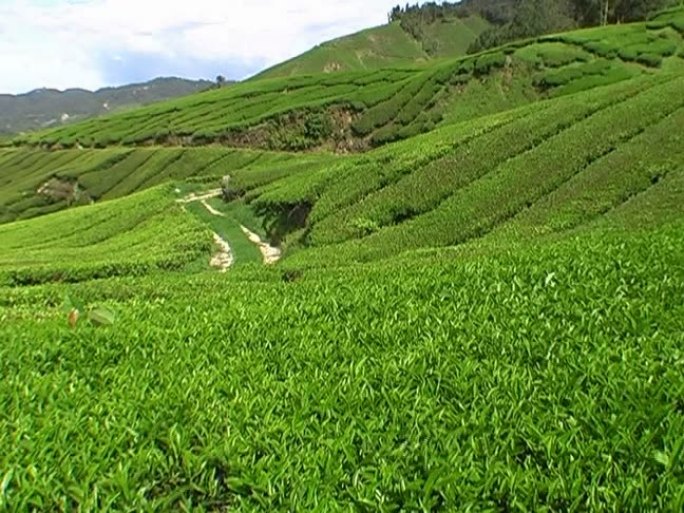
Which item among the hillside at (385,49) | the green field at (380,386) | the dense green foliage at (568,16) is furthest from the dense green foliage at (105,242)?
the hillside at (385,49)

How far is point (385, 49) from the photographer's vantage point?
181 meters

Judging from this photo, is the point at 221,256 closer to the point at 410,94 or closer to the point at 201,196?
the point at 201,196

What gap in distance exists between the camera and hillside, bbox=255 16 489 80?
165875 millimetres

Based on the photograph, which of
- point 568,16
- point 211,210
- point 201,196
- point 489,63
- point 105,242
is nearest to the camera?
point 105,242

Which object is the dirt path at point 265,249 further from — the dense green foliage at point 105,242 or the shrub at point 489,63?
the shrub at point 489,63

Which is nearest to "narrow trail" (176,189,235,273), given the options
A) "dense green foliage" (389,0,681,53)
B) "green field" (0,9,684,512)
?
"green field" (0,9,684,512)

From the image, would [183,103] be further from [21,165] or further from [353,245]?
[353,245]


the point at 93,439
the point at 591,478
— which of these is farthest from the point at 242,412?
the point at 591,478

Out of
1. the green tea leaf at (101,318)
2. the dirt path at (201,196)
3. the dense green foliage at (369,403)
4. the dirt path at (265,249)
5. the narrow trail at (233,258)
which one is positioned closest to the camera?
the dense green foliage at (369,403)

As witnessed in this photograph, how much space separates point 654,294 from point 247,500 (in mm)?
6861

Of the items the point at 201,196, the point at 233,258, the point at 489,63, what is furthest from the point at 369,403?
the point at 489,63

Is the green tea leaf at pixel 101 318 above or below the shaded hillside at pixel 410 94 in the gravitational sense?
above

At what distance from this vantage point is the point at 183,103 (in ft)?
385

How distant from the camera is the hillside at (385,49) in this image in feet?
544
